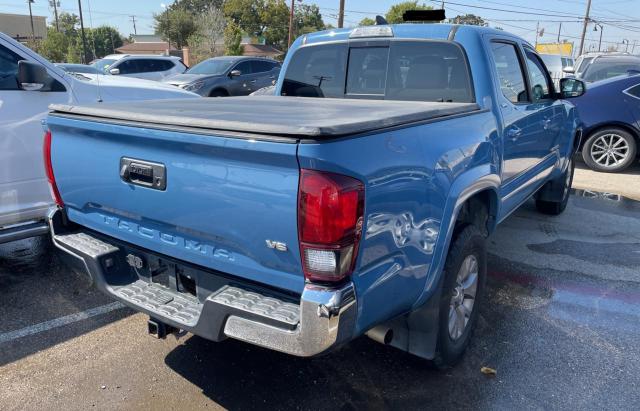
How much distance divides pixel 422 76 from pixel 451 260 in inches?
62.7

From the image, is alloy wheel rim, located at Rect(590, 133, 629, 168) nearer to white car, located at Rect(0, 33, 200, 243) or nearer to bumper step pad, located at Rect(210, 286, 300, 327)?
white car, located at Rect(0, 33, 200, 243)

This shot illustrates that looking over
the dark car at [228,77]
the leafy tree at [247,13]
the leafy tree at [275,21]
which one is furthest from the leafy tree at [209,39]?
the dark car at [228,77]

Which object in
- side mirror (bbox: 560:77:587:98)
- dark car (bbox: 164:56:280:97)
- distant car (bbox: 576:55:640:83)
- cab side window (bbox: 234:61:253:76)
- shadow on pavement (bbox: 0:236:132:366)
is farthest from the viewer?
cab side window (bbox: 234:61:253:76)

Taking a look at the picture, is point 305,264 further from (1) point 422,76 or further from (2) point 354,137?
(1) point 422,76

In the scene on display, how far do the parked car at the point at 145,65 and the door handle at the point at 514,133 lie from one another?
47.7ft

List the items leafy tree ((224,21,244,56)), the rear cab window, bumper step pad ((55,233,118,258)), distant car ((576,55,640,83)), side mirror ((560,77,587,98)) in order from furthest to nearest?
1. leafy tree ((224,21,244,56))
2. distant car ((576,55,640,83))
3. side mirror ((560,77,587,98))
4. the rear cab window
5. bumper step pad ((55,233,118,258))

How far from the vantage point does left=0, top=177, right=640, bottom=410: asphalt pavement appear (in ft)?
9.20

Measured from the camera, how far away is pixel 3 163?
3.99m

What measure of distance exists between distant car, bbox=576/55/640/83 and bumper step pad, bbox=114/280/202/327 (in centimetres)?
1174

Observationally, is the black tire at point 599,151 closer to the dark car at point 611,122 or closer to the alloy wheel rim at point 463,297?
the dark car at point 611,122

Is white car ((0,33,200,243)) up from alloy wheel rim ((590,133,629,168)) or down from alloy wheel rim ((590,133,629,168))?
up

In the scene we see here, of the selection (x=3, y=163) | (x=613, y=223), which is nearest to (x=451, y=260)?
(x=3, y=163)

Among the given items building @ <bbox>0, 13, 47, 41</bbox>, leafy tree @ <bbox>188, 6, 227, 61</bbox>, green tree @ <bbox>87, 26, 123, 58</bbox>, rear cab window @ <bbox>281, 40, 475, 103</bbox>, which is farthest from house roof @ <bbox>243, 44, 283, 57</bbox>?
rear cab window @ <bbox>281, 40, 475, 103</bbox>

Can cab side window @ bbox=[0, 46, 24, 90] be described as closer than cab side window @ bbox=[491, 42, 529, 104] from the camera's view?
No
